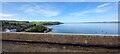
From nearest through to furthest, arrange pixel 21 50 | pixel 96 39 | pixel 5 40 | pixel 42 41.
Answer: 1. pixel 21 50
2. pixel 96 39
3. pixel 42 41
4. pixel 5 40

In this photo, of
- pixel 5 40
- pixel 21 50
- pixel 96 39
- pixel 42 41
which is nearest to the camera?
pixel 21 50

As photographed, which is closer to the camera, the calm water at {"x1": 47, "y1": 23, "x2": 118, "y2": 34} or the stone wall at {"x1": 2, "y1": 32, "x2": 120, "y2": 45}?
the stone wall at {"x1": 2, "y1": 32, "x2": 120, "y2": 45}

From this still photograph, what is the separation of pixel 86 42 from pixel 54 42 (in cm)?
176

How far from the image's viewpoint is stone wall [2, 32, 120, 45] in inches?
419

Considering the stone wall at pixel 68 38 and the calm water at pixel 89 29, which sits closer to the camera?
the stone wall at pixel 68 38

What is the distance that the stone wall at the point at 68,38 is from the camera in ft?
34.9

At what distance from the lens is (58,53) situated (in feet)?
31.6

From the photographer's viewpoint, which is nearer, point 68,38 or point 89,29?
point 68,38

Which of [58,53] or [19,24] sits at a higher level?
[19,24]

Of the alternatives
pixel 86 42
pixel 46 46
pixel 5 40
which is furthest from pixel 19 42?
pixel 86 42

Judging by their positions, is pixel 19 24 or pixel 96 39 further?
pixel 19 24

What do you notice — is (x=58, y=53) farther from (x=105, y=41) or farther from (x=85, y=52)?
(x=105, y=41)

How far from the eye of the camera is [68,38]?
1141cm

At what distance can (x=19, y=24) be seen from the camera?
68.0 ft
